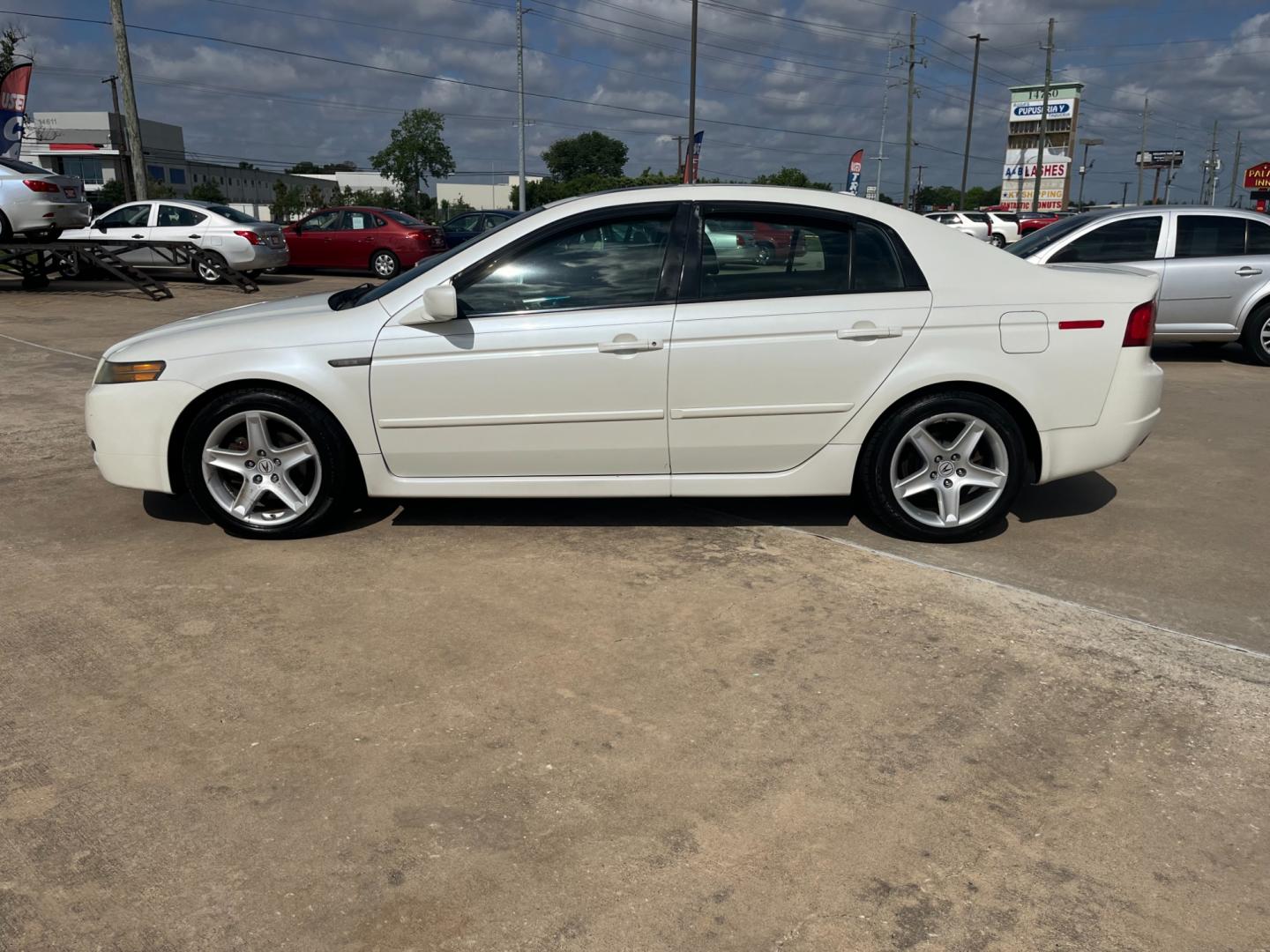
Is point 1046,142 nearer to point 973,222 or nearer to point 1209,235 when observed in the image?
point 973,222

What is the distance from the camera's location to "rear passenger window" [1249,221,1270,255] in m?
9.73

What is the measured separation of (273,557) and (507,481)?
111 cm

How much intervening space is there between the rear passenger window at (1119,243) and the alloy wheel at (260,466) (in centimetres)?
787

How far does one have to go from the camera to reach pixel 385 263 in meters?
20.9

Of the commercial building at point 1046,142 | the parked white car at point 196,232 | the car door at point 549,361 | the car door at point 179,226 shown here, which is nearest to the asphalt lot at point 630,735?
the car door at point 549,361

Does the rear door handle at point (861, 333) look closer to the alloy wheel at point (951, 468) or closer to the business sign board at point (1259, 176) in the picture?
the alloy wheel at point (951, 468)

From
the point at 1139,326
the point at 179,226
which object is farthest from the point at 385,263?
the point at 1139,326

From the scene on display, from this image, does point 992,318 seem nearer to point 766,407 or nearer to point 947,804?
point 766,407

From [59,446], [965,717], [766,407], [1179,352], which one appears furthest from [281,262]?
[965,717]

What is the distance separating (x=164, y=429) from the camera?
4590mm

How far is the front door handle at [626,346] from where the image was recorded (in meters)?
4.34

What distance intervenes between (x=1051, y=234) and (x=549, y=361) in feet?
24.5

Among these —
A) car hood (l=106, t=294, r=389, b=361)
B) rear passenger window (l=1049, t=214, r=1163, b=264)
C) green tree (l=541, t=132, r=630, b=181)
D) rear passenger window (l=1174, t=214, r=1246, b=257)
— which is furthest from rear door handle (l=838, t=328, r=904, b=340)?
green tree (l=541, t=132, r=630, b=181)

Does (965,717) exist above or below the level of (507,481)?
below
